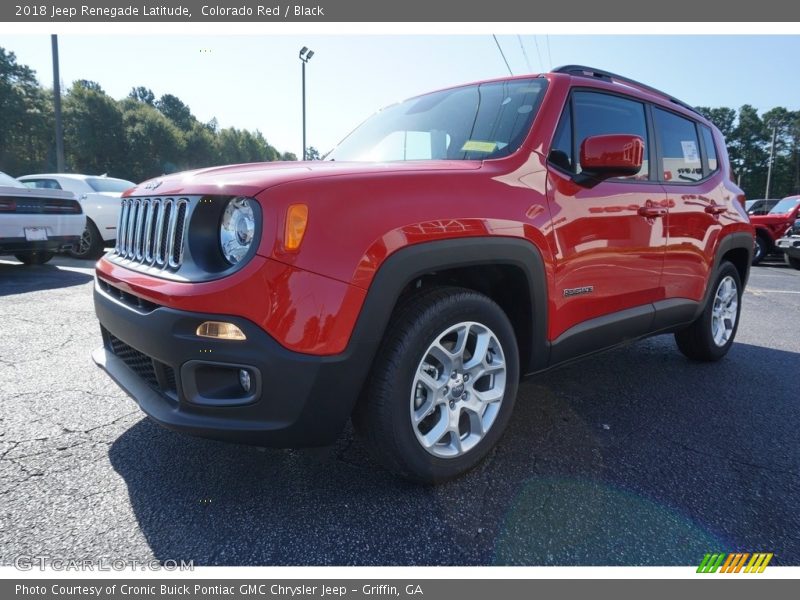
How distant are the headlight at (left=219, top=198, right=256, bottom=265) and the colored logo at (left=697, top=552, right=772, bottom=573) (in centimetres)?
186

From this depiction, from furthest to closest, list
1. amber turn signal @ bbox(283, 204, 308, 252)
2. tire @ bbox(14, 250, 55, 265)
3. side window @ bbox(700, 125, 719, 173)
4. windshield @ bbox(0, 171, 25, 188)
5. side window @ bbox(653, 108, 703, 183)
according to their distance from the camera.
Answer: tire @ bbox(14, 250, 55, 265) < windshield @ bbox(0, 171, 25, 188) < side window @ bbox(700, 125, 719, 173) < side window @ bbox(653, 108, 703, 183) < amber turn signal @ bbox(283, 204, 308, 252)

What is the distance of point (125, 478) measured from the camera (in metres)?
2.04

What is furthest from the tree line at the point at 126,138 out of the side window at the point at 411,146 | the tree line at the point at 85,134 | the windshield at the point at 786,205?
the side window at the point at 411,146

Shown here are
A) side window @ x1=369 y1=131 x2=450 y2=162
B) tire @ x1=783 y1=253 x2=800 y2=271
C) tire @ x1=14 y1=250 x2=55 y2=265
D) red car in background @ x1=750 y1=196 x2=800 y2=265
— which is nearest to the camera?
side window @ x1=369 y1=131 x2=450 y2=162

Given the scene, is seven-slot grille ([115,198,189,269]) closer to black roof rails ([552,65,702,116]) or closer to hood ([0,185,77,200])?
black roof rails ([552,65,702,116])

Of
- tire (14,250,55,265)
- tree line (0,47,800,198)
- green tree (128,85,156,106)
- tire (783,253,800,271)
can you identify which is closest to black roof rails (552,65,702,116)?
tire (14,250,55,265)

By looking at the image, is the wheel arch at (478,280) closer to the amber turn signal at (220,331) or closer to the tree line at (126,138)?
the amber turn signal at (220,331)

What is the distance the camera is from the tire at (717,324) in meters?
3.78

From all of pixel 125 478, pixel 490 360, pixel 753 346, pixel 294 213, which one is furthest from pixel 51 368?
pixel 753 346

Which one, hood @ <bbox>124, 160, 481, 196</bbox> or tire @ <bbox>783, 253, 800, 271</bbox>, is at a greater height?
hood @ <bbox>124, 160, 481, 196</bbox>

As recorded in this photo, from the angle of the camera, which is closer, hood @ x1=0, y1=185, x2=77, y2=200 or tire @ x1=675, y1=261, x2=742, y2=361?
tire @ x1=675, y1=261, x2=742, y2=361

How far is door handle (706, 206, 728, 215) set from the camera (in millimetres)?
3473

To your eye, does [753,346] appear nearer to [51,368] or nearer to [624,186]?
[624,186]

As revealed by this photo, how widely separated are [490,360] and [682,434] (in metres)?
1.27
